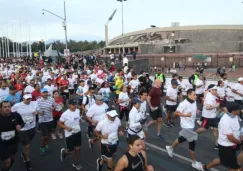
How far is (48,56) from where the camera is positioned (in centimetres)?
3650

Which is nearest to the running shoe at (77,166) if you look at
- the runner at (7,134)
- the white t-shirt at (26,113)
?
the white t-shirt at (26,113)

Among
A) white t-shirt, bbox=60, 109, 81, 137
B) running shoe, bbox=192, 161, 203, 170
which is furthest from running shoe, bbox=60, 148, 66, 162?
running shoe, bbox=192, 161, 203, 170

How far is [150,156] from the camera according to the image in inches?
300

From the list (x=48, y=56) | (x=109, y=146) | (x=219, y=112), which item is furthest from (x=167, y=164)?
(x=48, y=56)

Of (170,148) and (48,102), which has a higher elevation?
(48,102)

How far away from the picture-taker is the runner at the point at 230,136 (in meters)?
5.37

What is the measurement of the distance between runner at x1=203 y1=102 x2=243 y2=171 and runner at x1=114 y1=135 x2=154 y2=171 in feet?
7.05

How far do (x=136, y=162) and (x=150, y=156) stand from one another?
12.5 feet

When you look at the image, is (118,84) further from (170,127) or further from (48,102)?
(48,102)

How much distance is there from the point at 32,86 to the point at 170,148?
6.07 metres

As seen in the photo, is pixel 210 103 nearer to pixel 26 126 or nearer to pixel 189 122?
pixel 189 122

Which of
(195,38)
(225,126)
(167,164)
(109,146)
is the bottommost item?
(167,164)

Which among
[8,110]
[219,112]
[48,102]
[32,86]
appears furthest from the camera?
→ [32,86]

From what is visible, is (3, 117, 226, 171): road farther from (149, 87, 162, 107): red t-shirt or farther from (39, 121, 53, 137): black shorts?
(149, 87, 162, 107): red t-shirt
